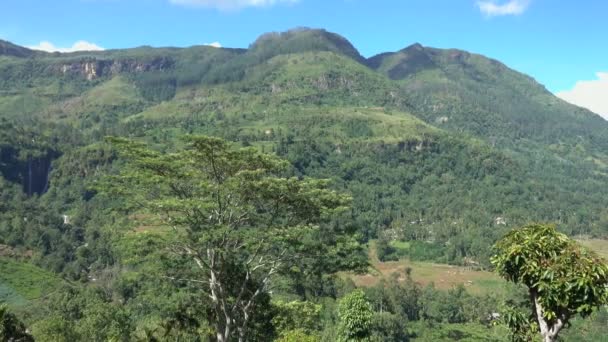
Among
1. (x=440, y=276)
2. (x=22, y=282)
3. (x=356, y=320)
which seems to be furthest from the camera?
(x=440, y=276)

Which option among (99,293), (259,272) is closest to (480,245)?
(99,293)

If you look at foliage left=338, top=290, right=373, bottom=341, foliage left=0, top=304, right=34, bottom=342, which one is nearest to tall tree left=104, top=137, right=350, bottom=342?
foliage left=338, top=290, right=373, bottom=341

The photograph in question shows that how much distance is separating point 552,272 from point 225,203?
45.0ft

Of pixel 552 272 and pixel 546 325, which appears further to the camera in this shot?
pixel 546 325

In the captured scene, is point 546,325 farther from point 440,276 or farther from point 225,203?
point 440,276

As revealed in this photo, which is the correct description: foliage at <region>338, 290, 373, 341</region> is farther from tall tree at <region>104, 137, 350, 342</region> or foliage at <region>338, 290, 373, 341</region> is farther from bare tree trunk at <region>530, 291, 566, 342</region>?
bare tree trunk at <region>530, 291, 566, 342</region>

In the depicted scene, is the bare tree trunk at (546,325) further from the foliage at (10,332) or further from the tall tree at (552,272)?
the foliage at (10,332)

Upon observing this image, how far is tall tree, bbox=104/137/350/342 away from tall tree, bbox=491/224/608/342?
974cm

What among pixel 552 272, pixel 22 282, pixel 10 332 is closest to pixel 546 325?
pixel 552 272

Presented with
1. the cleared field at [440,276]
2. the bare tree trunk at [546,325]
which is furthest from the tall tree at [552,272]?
the cleared field at [440,276]

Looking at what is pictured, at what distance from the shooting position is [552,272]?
11.4m

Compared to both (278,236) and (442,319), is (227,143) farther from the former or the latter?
(442,319)

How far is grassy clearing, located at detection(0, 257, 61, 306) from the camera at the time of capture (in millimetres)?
97000

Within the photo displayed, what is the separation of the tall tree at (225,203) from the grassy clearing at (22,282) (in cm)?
8487
